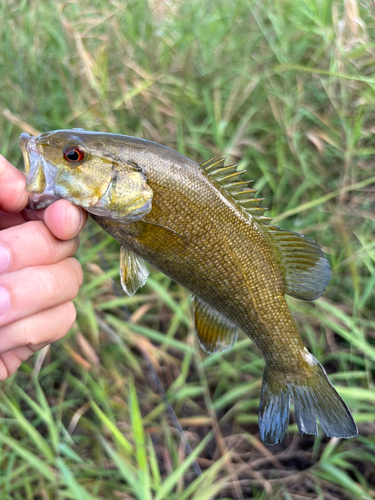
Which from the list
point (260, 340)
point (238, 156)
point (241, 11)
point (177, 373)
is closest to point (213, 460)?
point (177, 373)

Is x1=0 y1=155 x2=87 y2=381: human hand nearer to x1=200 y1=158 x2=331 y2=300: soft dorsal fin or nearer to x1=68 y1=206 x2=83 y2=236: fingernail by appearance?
x1=68 y1=206 x2=83 y2=236: fingernail

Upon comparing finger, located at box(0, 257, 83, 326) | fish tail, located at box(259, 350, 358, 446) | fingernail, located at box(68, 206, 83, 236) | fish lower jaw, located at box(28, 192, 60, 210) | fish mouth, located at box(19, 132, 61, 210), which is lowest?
fish tail, located at box(259, 350, 358, 446)

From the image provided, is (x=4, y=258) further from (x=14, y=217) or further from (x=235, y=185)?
(x=235, y=185)

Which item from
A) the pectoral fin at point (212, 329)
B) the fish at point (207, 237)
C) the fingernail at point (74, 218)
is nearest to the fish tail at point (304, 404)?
the fish at point (207, 237)

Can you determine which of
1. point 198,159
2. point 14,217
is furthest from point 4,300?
point 198,159

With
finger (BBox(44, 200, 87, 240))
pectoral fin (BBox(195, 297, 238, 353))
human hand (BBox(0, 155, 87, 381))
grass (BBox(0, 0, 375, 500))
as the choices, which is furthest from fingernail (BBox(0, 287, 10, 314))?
grass (BBox(0, 0, 375, 500))

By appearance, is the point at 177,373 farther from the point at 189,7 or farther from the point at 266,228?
the point at 189,7
